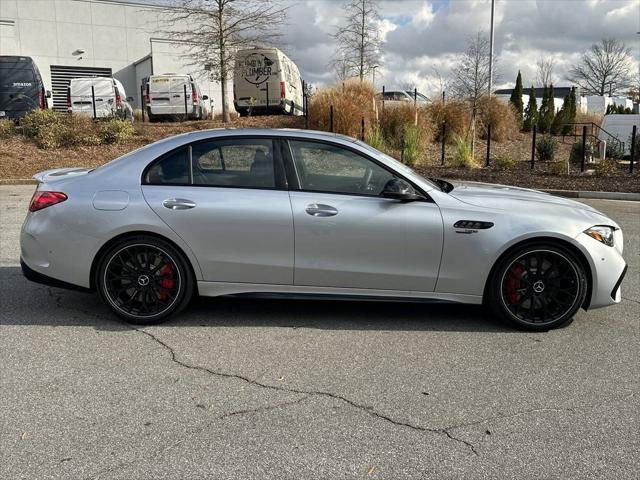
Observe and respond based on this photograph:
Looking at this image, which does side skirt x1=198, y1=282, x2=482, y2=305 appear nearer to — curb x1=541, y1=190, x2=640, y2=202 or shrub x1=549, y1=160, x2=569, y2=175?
curb x1=541, y1=190, x2=640, y2=202

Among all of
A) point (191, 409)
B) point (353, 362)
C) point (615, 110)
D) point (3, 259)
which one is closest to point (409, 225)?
point (353, 362)

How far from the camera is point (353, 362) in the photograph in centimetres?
411

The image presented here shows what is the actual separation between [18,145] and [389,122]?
11873mm

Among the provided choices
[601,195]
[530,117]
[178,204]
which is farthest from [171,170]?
[530,117]

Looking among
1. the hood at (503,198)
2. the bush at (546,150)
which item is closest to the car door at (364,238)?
the hood at (503,198)

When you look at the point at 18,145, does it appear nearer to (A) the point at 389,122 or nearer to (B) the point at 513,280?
(A) the point at 389,122

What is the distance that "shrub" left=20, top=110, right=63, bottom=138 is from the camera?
62.1 feet

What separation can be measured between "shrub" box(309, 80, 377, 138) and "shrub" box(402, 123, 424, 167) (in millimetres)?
A: 1952

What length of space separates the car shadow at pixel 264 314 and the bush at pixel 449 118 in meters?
17.1

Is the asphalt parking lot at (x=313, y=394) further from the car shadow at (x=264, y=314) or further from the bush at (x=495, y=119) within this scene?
the bush at (x=495, y=119)

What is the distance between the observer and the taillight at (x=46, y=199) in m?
4.75

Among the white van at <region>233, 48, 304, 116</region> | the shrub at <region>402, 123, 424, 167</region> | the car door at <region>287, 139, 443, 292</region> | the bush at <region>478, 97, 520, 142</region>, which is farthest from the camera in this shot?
the bush at <region>478, 97, 520, 142</region>

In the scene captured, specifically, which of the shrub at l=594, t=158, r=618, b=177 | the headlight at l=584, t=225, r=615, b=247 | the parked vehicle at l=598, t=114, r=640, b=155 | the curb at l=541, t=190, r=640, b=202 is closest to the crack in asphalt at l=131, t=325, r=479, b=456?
the headlight at l=584, t=225, r=615, b=247

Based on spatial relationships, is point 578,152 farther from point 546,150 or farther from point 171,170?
point 171,170
